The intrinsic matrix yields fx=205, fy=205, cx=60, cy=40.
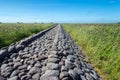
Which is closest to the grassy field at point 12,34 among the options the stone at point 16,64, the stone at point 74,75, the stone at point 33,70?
the stone at point 16,64

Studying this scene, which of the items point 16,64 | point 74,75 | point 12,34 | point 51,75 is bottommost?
point 12,34

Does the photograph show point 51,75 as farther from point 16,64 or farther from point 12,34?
point 12,34

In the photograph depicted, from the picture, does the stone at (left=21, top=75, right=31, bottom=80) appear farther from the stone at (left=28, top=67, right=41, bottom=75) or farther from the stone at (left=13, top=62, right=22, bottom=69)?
the stone at (left=13, top=62, right=22, bottom=69)

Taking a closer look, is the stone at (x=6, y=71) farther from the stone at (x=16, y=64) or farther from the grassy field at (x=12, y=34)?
the grassy field at (x=12, y=34)

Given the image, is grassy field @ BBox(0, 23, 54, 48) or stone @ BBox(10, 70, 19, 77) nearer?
stone @ BBox(10, 70, 19, 77)

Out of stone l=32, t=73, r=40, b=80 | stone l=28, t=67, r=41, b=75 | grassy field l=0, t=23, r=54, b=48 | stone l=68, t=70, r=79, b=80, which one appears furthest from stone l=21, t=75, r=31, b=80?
grassy field l=0, t=23, r=54, b=48

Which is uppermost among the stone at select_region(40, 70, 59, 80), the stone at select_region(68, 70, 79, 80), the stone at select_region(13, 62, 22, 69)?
the stone at select_region(40, 70, 59, 80)

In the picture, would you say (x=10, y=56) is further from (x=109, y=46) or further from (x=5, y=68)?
(x=109, y=46)

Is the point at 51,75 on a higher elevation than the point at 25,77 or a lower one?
higher

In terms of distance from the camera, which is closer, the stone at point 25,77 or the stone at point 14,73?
the stone at point 25,77

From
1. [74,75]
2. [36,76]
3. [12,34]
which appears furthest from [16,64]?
[12,34]

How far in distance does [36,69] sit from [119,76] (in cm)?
354

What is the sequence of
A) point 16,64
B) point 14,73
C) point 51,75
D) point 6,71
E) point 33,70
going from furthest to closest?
1. point 16,64
2. point 33,70
3. point 6,71
4. point 14,73
5. point 51,75

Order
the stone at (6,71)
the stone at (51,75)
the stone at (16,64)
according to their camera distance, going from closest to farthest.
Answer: the stone at (51,75) → the stone at (6,71) → the stone at (16,64)
